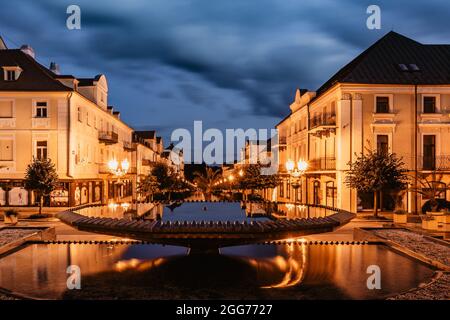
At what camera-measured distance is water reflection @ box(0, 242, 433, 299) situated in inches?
354

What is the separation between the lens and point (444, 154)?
28562mm

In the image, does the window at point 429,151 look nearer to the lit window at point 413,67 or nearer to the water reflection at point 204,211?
the lit window at point 413,67

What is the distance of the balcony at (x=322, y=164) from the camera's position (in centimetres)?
2953

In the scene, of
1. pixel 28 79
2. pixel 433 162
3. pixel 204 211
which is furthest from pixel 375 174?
pixel 28 79

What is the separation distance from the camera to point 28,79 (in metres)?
30.2

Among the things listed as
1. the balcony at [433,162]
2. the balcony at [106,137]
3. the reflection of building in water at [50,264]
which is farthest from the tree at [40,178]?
the balcony at [433,162]

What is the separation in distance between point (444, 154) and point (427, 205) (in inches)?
145

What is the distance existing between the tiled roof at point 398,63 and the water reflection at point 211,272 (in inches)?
682

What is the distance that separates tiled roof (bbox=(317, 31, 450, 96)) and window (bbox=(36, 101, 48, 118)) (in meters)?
20.8

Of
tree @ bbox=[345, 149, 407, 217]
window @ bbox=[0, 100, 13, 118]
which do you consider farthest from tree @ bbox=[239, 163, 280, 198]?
window @ bbox=[0, 100, 13, 118]

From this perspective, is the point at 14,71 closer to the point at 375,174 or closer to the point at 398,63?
the point at 375,174

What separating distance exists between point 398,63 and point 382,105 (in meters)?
4.07
